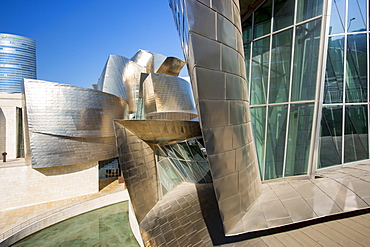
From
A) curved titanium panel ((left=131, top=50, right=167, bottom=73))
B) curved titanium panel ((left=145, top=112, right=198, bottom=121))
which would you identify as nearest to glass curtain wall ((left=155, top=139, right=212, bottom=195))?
curved titanium panel ((left=145, top=112, right=198, bottom=121))

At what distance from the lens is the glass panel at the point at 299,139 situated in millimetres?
7070

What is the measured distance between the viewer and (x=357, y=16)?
730 cm

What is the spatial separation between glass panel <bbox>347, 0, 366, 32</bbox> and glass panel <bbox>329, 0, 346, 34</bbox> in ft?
1.32

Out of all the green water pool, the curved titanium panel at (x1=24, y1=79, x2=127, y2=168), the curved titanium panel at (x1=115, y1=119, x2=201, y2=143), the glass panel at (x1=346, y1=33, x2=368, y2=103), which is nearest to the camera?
the glass panel at (x1=346, y1=33, x2=368, y2=103)

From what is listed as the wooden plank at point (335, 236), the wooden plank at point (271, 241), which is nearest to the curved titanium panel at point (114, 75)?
the wooden plank at point (271, 241)

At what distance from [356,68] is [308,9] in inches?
121

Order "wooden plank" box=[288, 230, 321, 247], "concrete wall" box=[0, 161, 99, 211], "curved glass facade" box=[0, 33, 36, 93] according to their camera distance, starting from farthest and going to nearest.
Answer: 1. "curved glass facade" box=[0, 33, 36, 93]
2. "concrete wall" box=[0, 161, 99, 211]
3. "wooden plank" box=[288, 230, 321, 247]

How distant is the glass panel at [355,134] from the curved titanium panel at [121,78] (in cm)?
2979

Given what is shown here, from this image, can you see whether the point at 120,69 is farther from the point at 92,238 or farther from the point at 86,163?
the point at 92,238

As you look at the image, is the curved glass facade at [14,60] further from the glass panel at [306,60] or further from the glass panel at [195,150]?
the glass panel at [306,60]

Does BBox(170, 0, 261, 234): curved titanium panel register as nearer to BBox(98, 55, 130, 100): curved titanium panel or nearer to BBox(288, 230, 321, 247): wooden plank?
BBox(288, 230, 321, 247): wooden plank

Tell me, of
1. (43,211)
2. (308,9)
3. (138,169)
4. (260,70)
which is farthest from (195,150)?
(43,211)

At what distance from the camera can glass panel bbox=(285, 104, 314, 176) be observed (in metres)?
7.07

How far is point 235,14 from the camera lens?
210 inches
